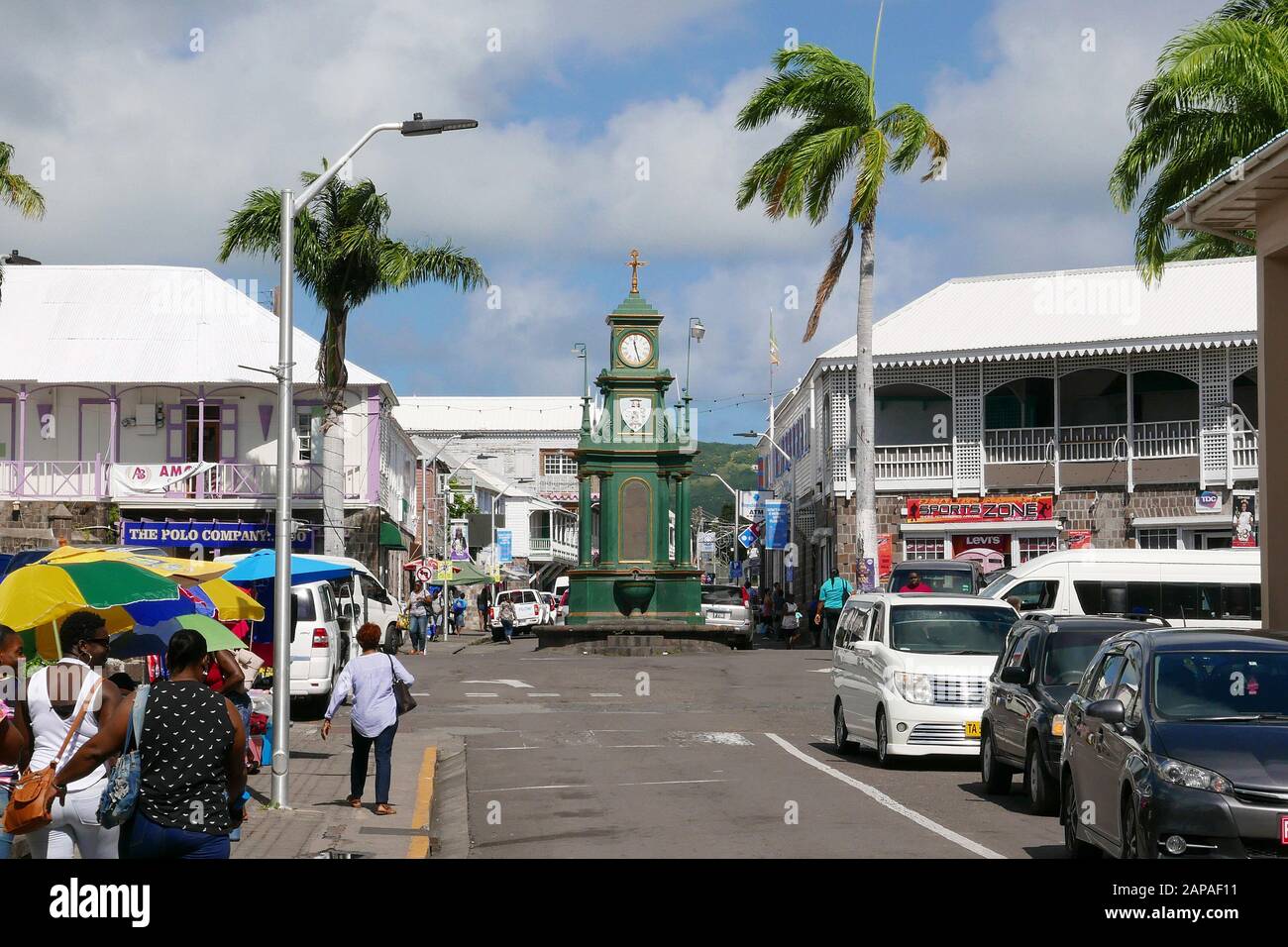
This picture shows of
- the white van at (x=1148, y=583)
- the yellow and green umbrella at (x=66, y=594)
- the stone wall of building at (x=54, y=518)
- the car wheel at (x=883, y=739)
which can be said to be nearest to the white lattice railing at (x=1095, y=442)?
the white van at (x=1148, y=583)

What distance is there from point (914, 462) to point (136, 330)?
23.0 meters

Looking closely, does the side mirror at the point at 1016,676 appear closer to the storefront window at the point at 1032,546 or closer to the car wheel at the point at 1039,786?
the car wheel at the point at 1039,786

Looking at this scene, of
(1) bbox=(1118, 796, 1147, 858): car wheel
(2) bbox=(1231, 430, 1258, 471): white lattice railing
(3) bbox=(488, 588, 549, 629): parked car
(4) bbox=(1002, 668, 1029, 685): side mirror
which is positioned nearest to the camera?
(1) bbox=(1118, 796, 1147, 858): car wheel

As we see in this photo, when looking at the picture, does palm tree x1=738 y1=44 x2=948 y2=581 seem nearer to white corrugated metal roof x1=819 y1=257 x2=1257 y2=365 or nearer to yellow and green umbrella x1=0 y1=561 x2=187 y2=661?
white corrugated metal roof x1=819 y1=257 x2=1257 y2=365

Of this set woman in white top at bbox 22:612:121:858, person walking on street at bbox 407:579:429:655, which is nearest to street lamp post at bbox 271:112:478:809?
woman in white top at bbox 22:612:121:858

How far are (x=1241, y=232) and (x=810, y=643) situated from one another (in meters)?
26.2

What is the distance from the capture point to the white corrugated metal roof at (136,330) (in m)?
48.0

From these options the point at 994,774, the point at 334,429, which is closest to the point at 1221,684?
the point at 994,774

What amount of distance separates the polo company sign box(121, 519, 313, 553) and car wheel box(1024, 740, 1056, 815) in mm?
8936

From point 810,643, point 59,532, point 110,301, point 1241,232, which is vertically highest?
point 110,301

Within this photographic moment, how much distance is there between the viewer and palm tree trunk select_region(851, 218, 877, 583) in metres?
37.1
